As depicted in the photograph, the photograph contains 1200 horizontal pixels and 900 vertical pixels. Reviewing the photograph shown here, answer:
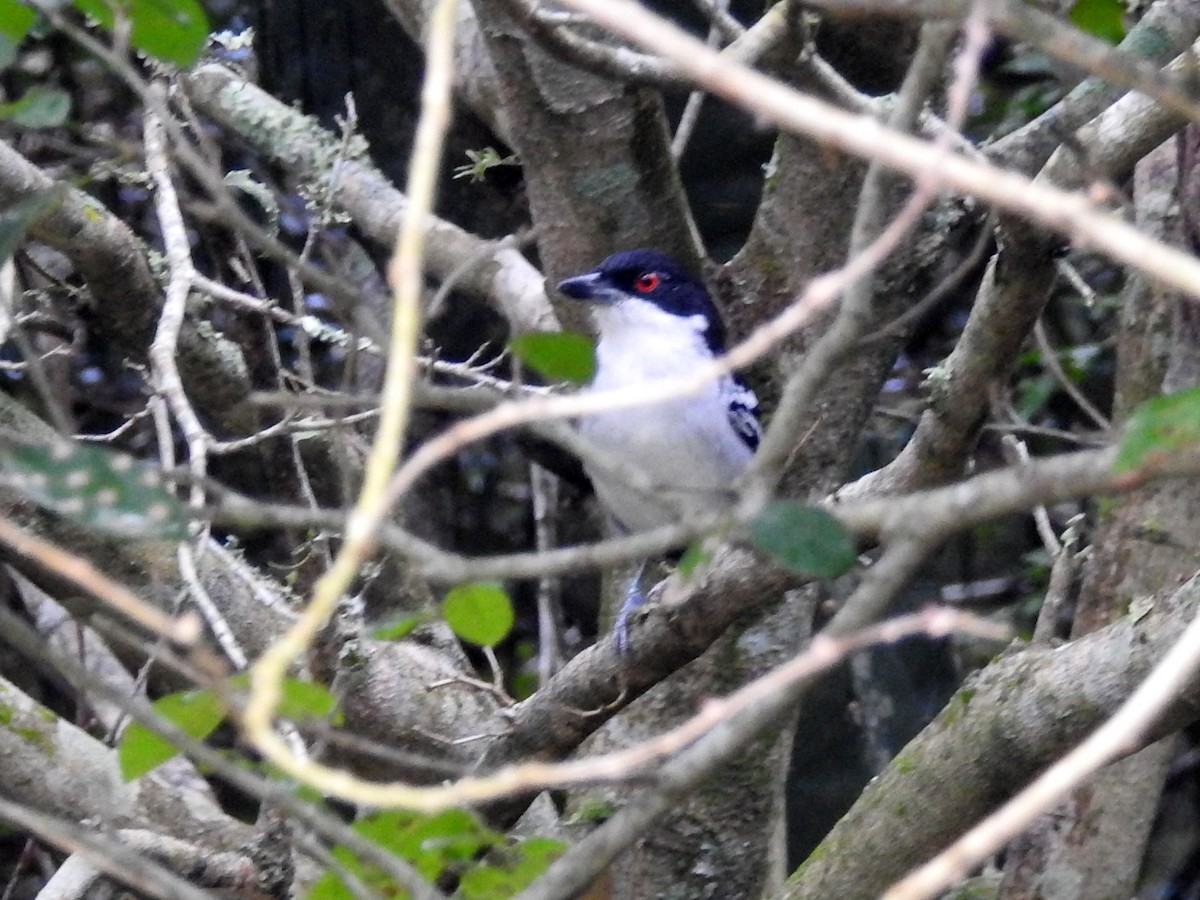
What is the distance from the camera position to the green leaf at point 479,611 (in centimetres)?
204

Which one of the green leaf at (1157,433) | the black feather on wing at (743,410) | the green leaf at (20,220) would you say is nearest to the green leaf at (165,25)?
the green leaf at (20,220)

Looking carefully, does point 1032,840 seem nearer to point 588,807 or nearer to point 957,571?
point 588,807

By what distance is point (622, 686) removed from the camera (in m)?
3.02

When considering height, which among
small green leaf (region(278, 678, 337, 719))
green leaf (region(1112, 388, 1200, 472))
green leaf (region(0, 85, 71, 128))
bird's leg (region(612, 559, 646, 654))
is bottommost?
bird's leg (region(612, 559, 646, 654))

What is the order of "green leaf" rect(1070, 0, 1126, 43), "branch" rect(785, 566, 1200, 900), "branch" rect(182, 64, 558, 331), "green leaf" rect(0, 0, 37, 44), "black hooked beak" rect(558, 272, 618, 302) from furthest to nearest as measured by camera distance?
"branch" rect(182, 64, 558, 331), "black hooked beak" rect(558, 272, 618, 302), "green leaf" rect(1070, 0, 1126, 43), "branch" rect(785, 566, 1200, 900), "green leaf" rect(0, 0, 37, 44)

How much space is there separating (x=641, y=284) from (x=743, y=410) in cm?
52

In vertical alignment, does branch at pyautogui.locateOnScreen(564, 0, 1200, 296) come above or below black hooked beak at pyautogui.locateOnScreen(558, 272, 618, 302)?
below

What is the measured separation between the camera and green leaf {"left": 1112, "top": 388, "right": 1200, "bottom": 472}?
4.46 feet

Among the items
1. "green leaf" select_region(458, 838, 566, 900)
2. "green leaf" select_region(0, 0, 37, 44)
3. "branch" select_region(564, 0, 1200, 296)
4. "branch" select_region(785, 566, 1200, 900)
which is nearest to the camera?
"branch" select_region(564, 0, 1200, 296)

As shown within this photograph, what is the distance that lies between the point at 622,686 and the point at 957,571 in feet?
12.3

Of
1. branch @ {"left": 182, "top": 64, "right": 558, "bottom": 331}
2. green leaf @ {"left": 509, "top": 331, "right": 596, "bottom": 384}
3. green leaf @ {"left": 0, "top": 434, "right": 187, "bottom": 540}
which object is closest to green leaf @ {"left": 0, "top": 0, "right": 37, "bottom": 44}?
green leaf @ {"left": 0, "top": 434, "right": 187, "bottom": 540}

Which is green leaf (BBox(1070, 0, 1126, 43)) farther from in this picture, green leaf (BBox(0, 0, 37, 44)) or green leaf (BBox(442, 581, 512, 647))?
green leaf (BBox(0, 0, 37, 44))

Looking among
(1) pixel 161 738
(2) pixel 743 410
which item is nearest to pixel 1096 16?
(2) pixel 743 410

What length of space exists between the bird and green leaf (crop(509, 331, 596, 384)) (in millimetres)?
1876
